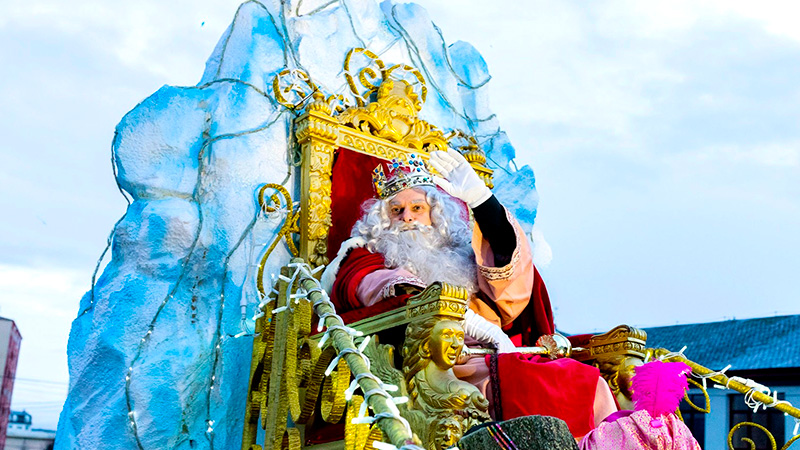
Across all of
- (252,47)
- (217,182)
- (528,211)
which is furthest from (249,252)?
(528,211)

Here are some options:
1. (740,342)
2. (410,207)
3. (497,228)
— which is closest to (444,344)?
(497,228)

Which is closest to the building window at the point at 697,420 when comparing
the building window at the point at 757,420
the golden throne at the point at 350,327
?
the building window at the point at 757,420

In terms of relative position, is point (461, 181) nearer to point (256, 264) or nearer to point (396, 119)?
point (256, 264)

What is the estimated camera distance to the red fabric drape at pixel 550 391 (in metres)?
2.83

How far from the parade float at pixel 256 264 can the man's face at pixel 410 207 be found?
1.32 ft

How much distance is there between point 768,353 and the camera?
47.2 feet

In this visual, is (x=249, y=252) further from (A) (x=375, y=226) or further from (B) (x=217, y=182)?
(A) (x=375, y=226)

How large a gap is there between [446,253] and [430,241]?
0.38 ft

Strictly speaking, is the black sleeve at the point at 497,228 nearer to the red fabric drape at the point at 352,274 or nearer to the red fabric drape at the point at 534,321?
the red fabric drape at the point at 534,321

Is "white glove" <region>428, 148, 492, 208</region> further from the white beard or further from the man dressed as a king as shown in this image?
the white beard

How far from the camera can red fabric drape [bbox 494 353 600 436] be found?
283 centimetres

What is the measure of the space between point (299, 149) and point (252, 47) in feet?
2.11

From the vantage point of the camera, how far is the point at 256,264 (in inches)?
172

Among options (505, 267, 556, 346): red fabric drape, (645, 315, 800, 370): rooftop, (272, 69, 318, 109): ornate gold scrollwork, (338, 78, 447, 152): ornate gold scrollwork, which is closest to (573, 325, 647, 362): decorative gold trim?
(505, 267, 556, 346): red fabric drape
